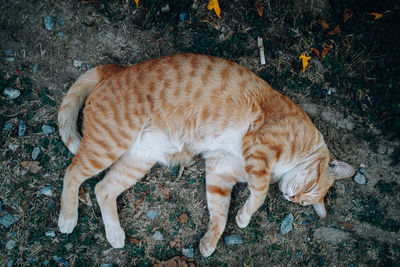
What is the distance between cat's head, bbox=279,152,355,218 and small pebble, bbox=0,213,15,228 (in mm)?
2913

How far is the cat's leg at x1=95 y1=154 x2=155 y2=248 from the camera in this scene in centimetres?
324

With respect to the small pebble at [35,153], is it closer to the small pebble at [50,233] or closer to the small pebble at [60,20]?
the small pebble at [50,233]

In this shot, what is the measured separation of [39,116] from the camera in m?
3.36

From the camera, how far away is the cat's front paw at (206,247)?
325cm

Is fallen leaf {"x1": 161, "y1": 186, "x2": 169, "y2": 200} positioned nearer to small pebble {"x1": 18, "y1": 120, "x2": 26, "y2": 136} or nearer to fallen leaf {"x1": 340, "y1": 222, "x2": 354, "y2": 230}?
small pebble {"x1": 18, "y1": 120, "x2": 26, "y2": 136}

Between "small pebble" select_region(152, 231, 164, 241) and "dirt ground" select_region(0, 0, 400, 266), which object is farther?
"small pebble" select_region(152, 231, 164, 241)

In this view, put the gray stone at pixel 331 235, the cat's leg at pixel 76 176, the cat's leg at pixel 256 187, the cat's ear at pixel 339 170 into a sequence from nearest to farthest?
1. the cat's leg at pixel 256 187
2. the cat's leg at pixel 76 176
3. the cat's ear at pixel 339 170
4. the gray stone at pixel 331 235

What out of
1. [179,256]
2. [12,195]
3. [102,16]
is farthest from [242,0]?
[12,195]

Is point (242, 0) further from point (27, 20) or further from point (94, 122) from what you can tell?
point (27, 20)

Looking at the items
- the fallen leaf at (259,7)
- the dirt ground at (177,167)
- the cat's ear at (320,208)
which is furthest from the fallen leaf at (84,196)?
the fallen leaf at (259,7)

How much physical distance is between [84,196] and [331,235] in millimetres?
2853

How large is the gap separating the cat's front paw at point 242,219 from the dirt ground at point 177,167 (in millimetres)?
185

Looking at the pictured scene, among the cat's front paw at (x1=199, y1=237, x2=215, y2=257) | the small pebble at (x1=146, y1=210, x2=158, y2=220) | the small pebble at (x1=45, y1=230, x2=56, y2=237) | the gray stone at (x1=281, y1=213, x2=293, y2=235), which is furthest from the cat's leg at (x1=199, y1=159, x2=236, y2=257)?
the small pebble at (x1=45, y1=230, x2=56, y2=237)

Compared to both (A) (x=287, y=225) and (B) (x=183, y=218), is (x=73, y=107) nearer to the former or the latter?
(B) (x=183, y=218)
